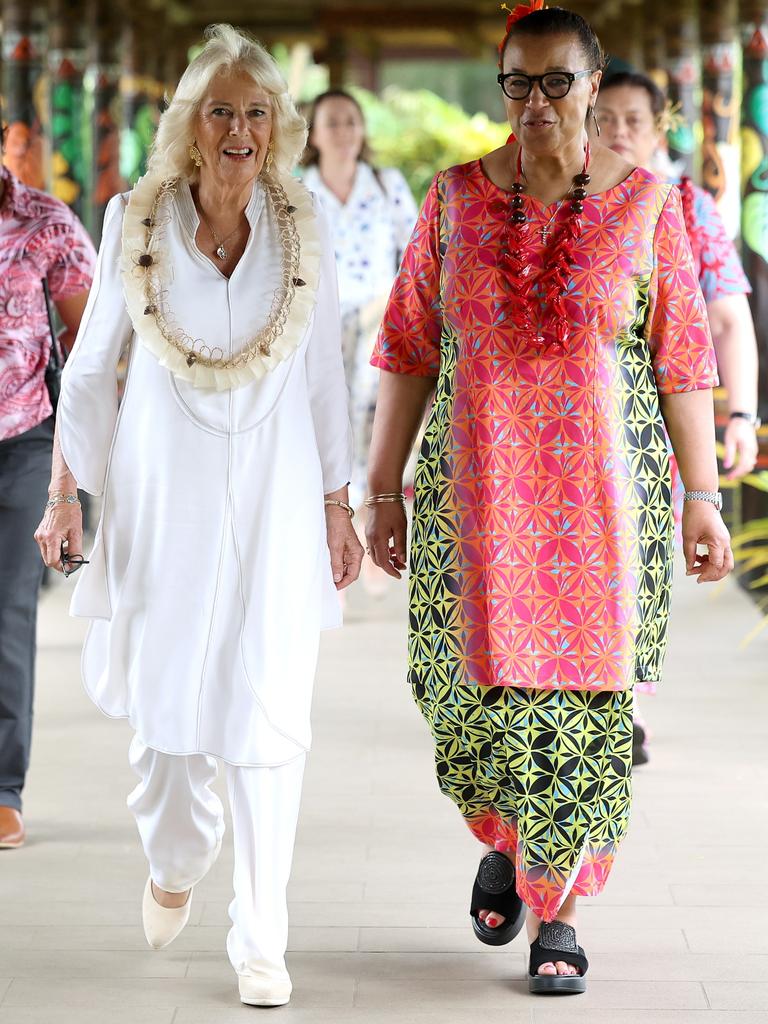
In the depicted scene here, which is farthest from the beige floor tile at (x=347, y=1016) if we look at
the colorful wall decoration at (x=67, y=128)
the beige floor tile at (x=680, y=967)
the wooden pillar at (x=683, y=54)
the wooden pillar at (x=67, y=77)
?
the wooden pillar at (x=683, y=54)

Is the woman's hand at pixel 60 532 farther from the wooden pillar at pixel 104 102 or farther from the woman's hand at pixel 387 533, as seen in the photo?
the wooden pillar at pixel 104 102

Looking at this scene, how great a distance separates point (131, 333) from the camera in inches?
129

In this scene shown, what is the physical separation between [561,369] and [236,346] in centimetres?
60

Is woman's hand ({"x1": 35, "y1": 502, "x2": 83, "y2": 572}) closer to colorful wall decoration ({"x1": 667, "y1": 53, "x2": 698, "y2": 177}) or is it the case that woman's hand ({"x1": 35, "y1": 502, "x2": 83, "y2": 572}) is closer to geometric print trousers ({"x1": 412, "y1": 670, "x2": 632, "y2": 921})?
geometric print trousers ({"x1": 412, "y1": 670, "x2": 632, "y2": 921})

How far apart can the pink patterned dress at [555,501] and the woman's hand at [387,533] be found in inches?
5.0

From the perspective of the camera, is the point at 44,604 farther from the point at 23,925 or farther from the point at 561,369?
the point at 561,369

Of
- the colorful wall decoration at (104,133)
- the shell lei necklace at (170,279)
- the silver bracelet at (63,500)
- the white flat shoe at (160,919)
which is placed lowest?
the white flat shoe at (160,919)

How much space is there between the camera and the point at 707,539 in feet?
10.8

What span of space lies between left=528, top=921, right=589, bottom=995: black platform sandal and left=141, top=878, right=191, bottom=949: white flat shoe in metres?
0.70

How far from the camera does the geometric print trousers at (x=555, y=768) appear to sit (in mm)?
3225

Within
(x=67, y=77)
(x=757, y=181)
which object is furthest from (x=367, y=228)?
(x=67, y=77)

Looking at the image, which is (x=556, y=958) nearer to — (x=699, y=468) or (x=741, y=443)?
(x=699, y=468)

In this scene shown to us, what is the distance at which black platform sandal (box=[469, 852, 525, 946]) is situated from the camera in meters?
3.43

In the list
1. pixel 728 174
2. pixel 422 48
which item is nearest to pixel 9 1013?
pixel 728 174
